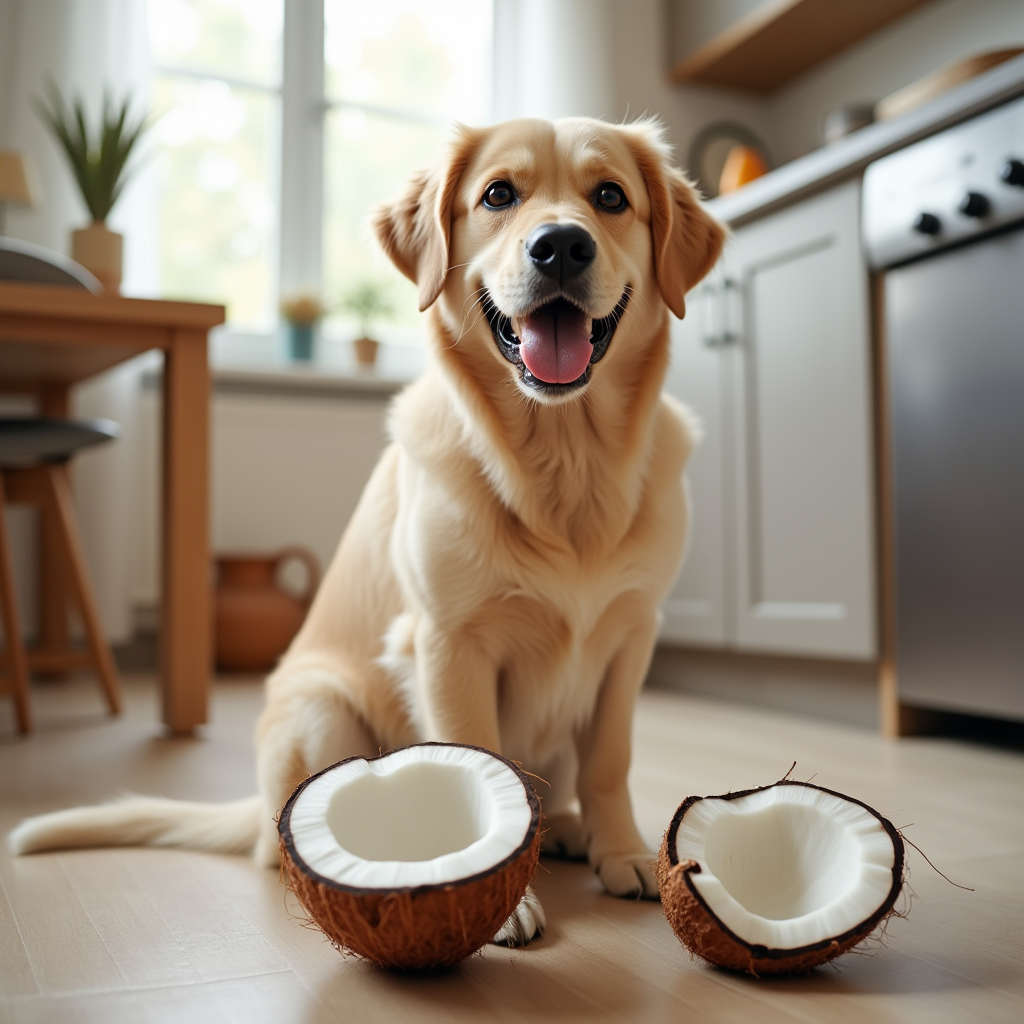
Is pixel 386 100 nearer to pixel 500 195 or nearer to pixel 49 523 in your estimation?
pixel 49 523

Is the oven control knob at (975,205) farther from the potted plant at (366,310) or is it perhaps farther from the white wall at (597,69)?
the potted plant at (366,310)

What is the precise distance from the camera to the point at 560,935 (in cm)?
112

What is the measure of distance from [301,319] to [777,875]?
3.53 m

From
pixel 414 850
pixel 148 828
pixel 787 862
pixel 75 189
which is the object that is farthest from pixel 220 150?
pixel 787 862

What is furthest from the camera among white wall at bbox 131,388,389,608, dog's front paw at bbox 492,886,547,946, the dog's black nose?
white wall at bbox 131,388,389,608

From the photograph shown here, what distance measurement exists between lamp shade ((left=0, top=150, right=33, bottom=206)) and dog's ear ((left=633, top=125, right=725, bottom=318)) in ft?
8.26

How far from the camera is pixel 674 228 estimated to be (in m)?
1.49

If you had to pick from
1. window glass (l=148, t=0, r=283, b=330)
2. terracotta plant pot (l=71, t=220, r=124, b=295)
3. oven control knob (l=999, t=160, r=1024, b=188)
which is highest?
window glass (l=148, t=0, r=283, b=330)

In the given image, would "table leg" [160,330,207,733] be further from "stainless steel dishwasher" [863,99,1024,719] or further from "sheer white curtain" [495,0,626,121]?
"sheer white curtain" [495,0,626,121]

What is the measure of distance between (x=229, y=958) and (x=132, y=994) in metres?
0.12

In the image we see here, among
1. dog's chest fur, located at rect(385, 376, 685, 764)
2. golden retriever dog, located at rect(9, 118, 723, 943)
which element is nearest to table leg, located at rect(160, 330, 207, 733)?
golden retriever dog, located at rect(9, 118, 723, 943)

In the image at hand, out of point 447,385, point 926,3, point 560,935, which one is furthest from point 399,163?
point 560,935

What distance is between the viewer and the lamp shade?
326 cm

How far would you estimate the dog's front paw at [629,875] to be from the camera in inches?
49.7
